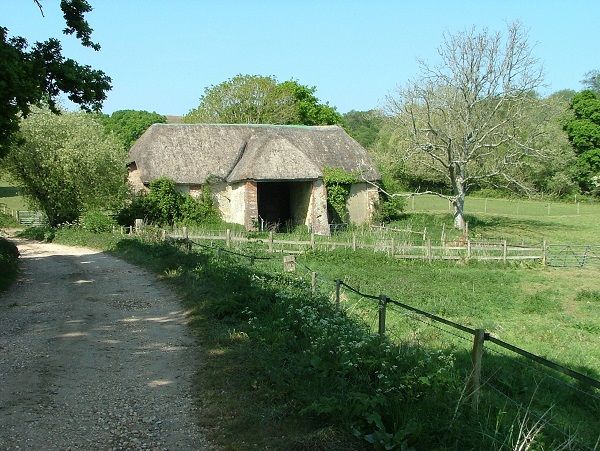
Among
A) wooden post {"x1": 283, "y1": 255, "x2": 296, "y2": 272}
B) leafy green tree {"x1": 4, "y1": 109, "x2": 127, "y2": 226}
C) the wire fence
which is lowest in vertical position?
the wire fence

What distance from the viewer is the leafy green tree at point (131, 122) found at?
344 ft

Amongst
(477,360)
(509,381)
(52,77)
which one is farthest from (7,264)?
(477,360)

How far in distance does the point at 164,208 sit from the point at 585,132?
5197 cm

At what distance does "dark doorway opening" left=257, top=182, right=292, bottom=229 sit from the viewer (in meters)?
40.6

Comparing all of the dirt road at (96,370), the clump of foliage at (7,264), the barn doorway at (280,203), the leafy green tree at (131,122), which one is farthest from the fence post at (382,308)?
the leafy green tree at (131,122)

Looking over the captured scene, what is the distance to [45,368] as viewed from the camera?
9055mm

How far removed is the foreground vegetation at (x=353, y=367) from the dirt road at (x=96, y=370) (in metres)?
0.49

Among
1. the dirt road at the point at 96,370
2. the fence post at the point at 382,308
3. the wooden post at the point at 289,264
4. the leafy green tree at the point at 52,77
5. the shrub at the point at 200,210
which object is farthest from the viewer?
the shrub at the point at 200,210

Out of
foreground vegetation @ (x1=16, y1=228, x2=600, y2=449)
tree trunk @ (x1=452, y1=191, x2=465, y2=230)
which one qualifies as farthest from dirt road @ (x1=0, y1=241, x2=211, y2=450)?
tree trunk @ (x1=452, y1=191, x2=465, y2=230)

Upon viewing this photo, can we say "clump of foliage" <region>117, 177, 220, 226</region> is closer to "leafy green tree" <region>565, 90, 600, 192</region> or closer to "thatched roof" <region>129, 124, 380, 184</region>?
"thatched roof" <region>129, 124, 380, 184</region>

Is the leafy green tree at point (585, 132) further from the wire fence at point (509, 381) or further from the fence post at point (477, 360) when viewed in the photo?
the fence post at point (477, 360)

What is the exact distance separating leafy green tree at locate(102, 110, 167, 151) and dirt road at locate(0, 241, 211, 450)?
90.5m

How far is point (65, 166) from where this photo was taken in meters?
33.7

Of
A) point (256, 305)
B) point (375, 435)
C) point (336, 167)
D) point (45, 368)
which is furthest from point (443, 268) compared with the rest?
point (375, 435)
